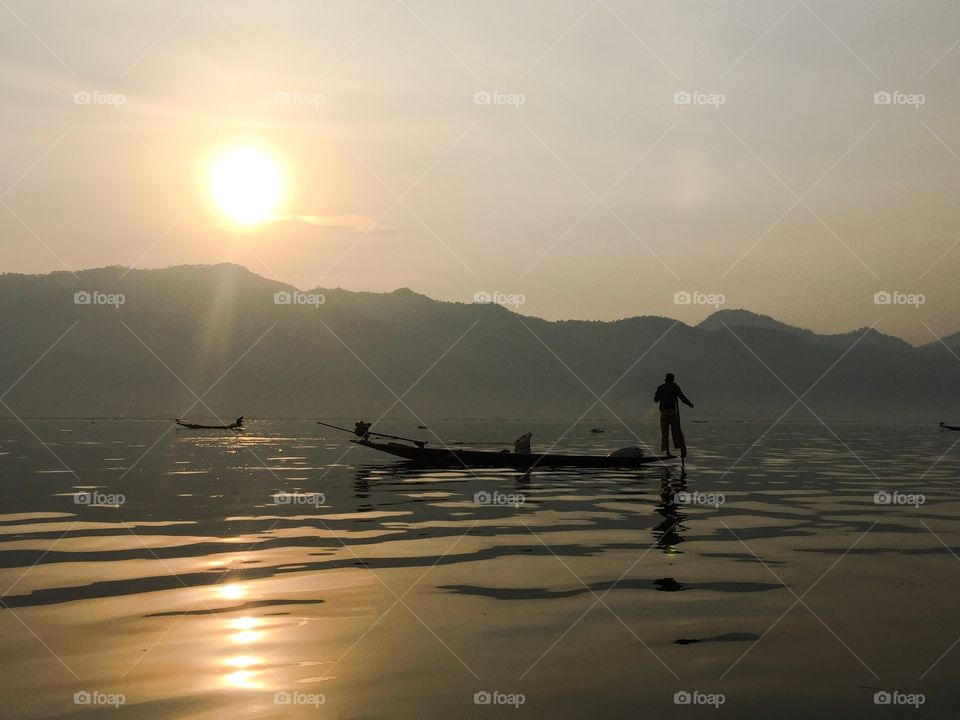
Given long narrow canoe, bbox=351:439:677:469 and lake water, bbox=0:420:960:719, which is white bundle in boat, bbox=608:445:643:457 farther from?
lake water, bbox=0:420:960:719

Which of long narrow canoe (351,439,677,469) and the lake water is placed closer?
the lake water

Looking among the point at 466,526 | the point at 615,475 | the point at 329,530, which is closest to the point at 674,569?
the point at 466,526

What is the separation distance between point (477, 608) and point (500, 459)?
27866mm

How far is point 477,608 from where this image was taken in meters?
12.7

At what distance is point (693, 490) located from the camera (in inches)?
1214

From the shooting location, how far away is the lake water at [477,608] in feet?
29.4

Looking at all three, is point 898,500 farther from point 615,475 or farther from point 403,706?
point 403,706

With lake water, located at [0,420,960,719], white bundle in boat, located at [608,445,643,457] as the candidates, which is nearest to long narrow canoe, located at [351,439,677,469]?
white bundle in boat, located at [608,445,643,457]

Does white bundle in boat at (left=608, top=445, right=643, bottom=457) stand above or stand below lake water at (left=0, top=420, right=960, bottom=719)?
above

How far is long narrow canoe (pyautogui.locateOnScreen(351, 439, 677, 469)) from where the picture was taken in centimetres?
3997

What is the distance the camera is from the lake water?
8.96 metres

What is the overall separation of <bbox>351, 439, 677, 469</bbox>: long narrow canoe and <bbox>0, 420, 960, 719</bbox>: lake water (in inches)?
513

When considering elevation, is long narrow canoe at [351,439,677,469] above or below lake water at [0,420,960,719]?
above

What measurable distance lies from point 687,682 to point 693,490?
72.2 feet
